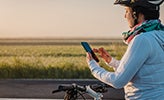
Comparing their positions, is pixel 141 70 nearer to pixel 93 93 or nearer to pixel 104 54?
pixel 93 93

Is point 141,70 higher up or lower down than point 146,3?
lower down

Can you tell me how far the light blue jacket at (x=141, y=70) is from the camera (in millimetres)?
3061

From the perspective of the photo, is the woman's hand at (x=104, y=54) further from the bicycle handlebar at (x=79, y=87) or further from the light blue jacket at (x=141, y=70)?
the light blue jacket at (x=141, y=70)

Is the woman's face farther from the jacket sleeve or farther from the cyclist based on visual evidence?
the jacket sleeve

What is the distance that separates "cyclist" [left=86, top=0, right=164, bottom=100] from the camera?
3.06m

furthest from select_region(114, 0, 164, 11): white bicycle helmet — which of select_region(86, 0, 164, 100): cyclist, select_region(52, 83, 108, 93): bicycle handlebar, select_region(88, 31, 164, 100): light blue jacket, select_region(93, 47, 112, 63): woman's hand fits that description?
select_region(52, 83, 108, 93): bicycle handlebar

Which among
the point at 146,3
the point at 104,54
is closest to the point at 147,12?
the point at 146,3

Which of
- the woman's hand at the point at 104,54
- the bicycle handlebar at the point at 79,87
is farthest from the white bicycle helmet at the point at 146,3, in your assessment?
the bicycle handlebar at the point at 79,87

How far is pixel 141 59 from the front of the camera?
3061 millimetres

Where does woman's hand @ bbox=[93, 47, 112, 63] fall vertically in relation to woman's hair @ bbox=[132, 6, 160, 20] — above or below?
below

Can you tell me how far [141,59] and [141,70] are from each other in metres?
0.09

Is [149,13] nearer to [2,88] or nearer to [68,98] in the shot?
[68,98]

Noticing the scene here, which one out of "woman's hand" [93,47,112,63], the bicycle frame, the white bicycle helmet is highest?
the white bicycle helmet

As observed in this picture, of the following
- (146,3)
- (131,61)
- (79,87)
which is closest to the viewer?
(131,61)
